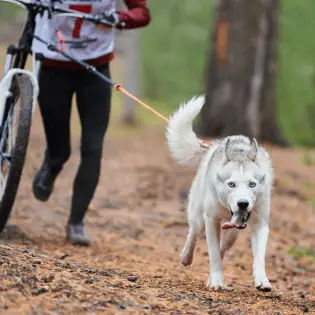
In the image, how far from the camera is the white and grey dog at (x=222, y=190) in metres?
4.45

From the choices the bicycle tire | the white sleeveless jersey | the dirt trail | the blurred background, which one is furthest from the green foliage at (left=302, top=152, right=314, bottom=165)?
the bicycle tire

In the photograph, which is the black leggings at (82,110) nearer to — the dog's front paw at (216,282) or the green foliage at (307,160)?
the dog's front paw at (216,282)

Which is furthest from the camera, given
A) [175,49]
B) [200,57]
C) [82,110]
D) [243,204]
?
[175,49]

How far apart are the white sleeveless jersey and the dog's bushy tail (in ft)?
2.94

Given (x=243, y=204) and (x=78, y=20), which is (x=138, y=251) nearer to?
(x=78, y=20)

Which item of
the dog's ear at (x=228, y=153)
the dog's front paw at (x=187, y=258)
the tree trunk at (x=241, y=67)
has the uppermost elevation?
the tree trunk at (x=241, y=67)

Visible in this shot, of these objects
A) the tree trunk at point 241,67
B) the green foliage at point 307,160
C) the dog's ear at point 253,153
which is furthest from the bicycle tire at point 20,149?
the tree trunk at point 241,67

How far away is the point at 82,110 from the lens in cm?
602

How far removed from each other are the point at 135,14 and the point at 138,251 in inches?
69.8

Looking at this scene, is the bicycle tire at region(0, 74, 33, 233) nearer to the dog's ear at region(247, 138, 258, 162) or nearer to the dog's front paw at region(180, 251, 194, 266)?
the dog's front paw at region(180, 251, 194, 266)

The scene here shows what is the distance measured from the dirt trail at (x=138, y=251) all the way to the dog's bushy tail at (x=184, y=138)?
753mm

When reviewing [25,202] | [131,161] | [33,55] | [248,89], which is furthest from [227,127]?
[33,55]

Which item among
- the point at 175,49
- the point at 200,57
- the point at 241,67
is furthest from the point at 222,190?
the point at 175,49

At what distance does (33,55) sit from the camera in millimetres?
5730
